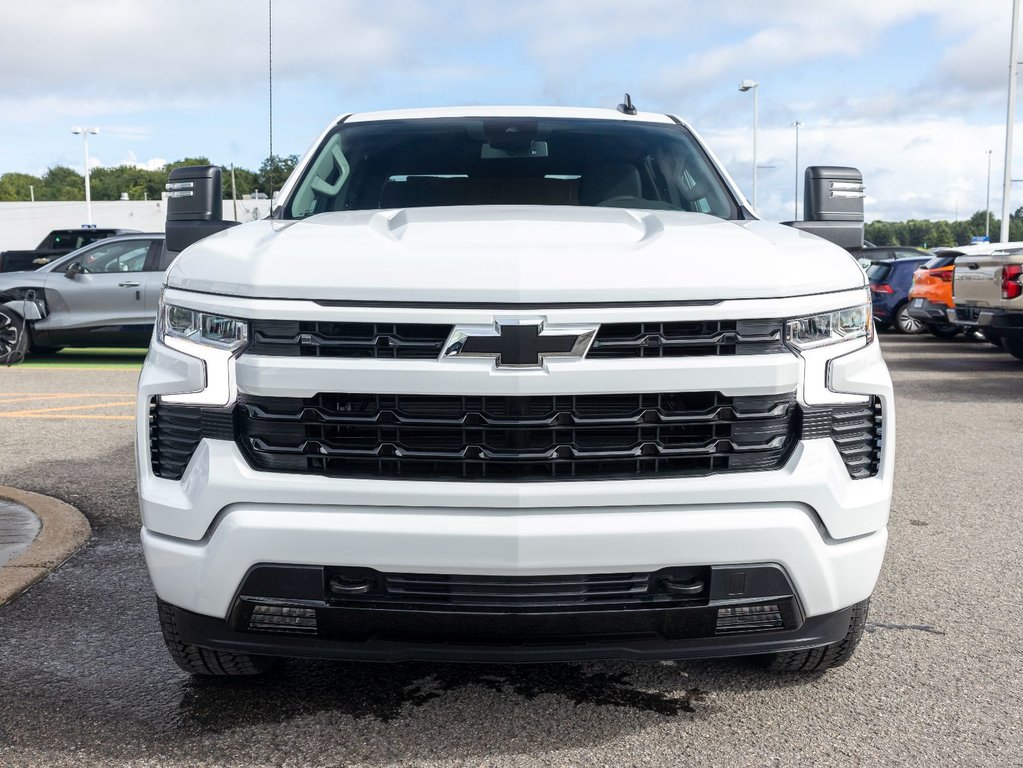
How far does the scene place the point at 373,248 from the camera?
2836mm

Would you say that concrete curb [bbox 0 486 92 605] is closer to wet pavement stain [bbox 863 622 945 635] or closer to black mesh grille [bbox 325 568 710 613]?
black mesh grille [bbox 325 568 710 613]

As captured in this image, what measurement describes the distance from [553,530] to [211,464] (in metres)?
0.88

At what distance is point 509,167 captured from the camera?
179 inches

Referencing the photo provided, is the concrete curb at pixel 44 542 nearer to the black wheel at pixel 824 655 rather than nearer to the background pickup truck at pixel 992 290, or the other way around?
the black wheel at pixel 824 655

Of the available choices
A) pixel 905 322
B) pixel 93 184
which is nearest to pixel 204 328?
pixel 905 322

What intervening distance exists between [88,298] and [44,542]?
1031cm

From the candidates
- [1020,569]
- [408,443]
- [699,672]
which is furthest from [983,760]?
[1020,569]

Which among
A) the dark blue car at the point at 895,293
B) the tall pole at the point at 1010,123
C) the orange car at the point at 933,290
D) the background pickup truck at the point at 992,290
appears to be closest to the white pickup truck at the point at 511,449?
the background pickup truck at the point at 992,290

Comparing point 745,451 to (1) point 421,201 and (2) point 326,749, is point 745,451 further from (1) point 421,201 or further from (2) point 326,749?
(1) point 421,201

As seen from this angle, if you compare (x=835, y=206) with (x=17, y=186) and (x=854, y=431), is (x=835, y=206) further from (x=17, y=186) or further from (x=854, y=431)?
(x=17, y=186)

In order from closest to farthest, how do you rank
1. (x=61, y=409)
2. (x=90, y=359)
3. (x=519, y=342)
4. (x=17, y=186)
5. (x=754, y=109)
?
(x=519, y=342) < (x=61, y=409) < (x=90, y=359) < (x=754, y=109) < (x=17, y=186)

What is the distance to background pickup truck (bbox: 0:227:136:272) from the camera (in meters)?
18.9

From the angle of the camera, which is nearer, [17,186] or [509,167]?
[509,167]

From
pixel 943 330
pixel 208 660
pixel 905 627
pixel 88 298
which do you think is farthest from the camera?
pixel 943 330
